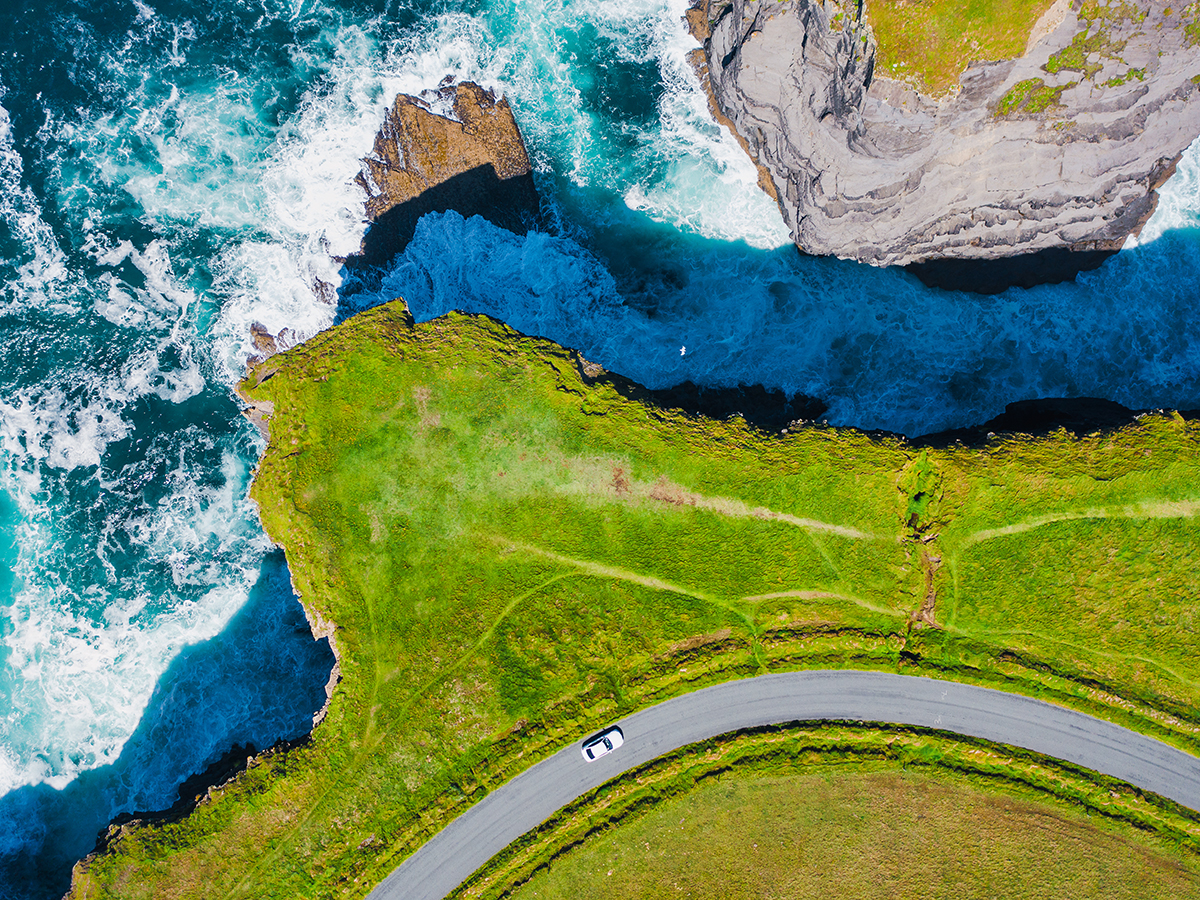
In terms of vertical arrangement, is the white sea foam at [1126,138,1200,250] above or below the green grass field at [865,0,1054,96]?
below

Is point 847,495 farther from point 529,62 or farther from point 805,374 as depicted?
point 529,62

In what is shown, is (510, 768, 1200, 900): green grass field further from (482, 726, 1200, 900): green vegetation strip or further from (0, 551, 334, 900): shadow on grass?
(0, 551, 334, 900): shadow on grass

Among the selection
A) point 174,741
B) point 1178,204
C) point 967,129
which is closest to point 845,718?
point 967,129

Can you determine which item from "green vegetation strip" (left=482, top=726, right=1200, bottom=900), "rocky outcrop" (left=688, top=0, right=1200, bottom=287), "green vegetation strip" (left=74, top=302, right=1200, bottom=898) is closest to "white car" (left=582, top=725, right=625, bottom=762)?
"green vegetation strip" (left=74, top=302, right=1200, bottom=898)

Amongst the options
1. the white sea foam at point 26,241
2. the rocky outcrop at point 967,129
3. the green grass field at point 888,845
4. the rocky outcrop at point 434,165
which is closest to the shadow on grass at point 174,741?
the green grass field at point 888,845

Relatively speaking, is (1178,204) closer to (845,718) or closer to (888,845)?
(845,718)

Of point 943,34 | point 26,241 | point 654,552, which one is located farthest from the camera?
point 26,241

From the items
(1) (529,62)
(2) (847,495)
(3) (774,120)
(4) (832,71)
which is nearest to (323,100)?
(1) (529,62)
